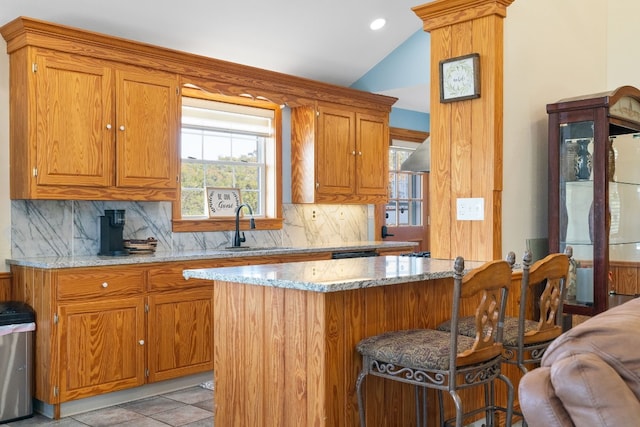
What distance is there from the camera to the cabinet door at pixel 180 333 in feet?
13.9

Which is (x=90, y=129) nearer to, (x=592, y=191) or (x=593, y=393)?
(x=592, y=191)

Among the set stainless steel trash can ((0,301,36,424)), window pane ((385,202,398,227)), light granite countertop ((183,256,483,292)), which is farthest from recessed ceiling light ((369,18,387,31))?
stainless steel trash can ((0,301,36,424))

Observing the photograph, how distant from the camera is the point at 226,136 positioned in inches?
220

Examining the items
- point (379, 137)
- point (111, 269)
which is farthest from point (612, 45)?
point (111, 269)

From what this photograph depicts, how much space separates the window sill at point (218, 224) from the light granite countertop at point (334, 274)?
81.8 inches

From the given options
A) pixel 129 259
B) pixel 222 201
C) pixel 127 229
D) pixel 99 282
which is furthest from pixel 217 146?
pixel 99 282

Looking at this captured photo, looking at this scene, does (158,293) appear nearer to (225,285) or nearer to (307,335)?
(225,285)

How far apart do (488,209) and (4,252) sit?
10.0 ft

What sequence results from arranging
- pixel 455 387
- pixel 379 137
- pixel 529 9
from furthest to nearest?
pixel 379 137
pixel 529 9
pixel 455 387

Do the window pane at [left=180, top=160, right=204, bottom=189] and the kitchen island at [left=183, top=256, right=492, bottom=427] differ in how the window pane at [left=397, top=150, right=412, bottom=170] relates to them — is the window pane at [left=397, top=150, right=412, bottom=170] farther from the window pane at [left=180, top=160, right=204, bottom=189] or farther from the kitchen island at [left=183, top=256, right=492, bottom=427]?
the kitchen island at [left=183, top=256, right=492, bottom=427]

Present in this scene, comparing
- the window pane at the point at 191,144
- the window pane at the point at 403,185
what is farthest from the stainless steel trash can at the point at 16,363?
the window pane at the point at 403,185

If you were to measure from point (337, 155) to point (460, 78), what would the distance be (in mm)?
2495

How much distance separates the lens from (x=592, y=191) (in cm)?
358

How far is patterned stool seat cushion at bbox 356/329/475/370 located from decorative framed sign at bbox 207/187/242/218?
116 inches
